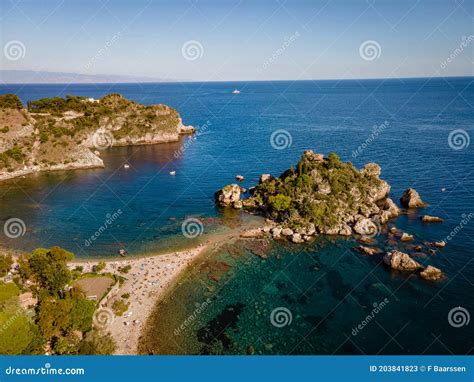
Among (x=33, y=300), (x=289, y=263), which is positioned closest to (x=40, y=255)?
(x=33, y=300)

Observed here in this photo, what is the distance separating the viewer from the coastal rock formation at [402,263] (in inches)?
1901

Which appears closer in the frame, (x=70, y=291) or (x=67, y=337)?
(x=67, y=337)

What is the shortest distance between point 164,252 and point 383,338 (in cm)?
3257

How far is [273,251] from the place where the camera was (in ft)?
180

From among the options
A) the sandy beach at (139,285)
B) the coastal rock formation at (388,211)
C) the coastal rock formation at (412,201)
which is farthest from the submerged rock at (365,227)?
the sandy beach at (139,285)

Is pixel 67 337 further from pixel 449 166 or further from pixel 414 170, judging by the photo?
pixel 449 166

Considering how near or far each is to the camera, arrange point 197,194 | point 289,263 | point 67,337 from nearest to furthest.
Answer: point 67,337 < point 289,263 < point 197,194

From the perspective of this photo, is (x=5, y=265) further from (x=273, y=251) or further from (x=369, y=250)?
(x=369, y=250)

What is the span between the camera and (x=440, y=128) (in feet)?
445

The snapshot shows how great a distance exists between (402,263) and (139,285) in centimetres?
3555

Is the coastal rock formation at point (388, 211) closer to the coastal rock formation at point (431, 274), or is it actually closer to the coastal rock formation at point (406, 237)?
the coastal rock formation at point (406, 237)

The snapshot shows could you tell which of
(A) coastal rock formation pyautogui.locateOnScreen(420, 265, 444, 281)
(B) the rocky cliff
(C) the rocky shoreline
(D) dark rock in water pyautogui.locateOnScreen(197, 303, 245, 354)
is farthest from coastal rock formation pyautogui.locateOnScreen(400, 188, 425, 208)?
(D) dark rock in water pyautogui.locateOnScreen(197, 303, 245, 354)

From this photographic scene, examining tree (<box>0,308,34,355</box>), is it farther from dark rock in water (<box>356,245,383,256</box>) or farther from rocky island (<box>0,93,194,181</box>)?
rocky island (<box>0,93,194,181</box>)

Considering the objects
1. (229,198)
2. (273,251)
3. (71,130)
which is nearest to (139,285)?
(273,251)
